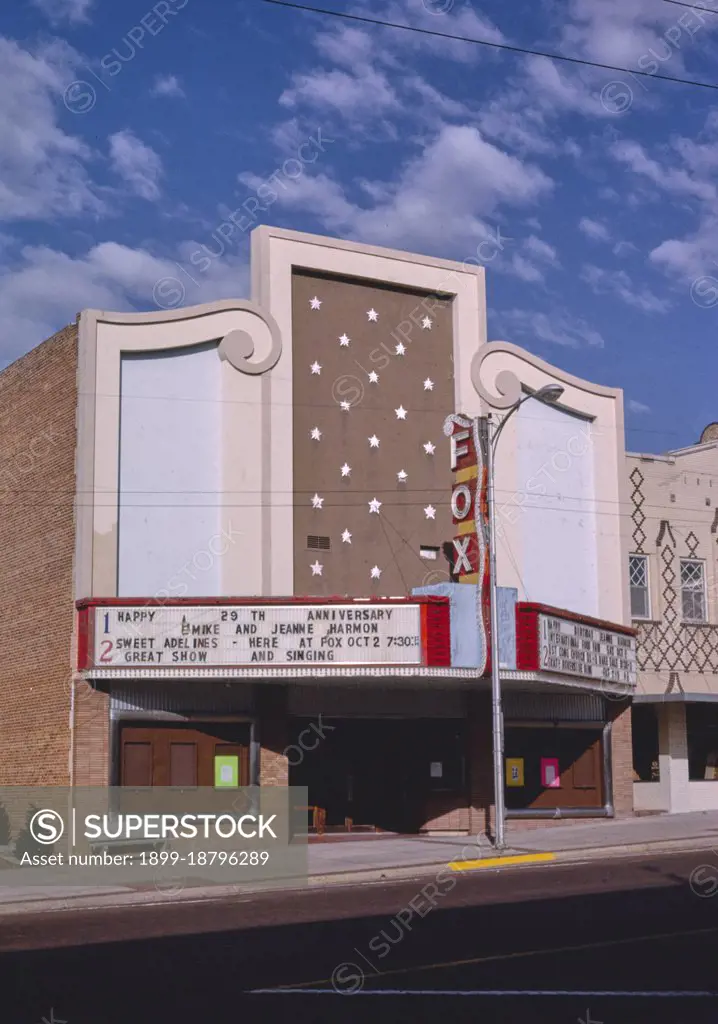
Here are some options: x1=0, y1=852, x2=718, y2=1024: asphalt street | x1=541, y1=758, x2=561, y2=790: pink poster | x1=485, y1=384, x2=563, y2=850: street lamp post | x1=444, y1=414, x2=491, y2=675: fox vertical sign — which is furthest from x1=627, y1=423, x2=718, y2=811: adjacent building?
x1=0, y1=852, x2=718, y2=1024: asphalt street

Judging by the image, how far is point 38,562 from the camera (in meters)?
29.4

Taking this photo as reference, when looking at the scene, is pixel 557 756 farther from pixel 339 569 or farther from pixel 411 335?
pixel 411 335

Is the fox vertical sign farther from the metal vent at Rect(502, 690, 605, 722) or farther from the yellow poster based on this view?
the yellow poster

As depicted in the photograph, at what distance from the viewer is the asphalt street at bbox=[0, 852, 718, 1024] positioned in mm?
10984

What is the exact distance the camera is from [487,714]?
31.6 m

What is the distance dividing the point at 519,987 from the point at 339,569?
61.2 ft

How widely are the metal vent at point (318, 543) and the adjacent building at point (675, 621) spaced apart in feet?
32.2

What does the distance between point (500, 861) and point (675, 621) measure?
13345 mm

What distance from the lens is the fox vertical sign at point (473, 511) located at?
27938 millimetres

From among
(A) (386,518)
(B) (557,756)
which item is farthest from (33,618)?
(B) (557,756)

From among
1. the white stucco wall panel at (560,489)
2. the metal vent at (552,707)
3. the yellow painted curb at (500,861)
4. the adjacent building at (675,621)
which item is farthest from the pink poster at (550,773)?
the yellow painted curb at (500,861)

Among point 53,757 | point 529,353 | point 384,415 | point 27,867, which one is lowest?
point 27,867

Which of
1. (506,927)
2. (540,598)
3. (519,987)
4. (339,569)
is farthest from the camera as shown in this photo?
(540,598)

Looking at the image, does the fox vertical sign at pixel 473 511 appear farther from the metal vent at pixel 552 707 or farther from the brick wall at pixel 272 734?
the brick wall at pixel 272 734
